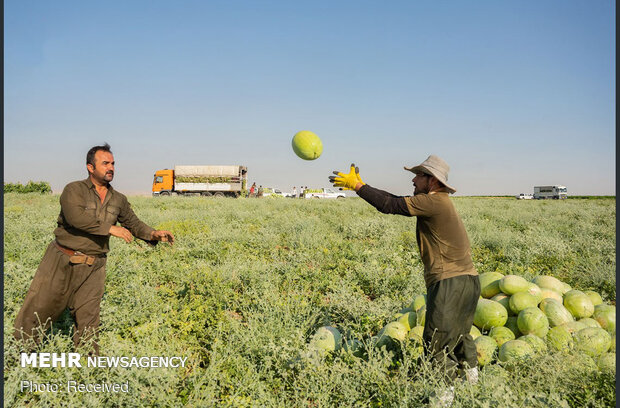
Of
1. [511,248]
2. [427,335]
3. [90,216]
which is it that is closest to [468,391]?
[427,335]

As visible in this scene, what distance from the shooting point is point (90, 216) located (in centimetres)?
404

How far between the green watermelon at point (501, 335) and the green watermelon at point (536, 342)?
15 cm

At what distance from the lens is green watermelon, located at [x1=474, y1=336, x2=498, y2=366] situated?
12.6 feet

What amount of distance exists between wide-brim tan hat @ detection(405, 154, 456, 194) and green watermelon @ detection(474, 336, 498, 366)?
5.21 ft

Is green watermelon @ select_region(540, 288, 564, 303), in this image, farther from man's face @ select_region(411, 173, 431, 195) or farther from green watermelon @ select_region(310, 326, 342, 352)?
green watermelon @ select_region(310, 326, 342, 352)

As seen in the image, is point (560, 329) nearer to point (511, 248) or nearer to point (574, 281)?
point (574, 281)

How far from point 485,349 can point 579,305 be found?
1422 mm

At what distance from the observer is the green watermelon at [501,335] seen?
4.05 metres

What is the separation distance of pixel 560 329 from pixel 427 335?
5.07 feet

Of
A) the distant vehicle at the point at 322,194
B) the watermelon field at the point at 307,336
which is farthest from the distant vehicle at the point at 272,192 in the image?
the watermelon field at the point at 307,336

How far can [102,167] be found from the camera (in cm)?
420

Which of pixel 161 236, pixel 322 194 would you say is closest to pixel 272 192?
pixel 322 194

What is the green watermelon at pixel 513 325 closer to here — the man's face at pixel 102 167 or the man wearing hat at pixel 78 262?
the man wearing hat at pixel 78 262

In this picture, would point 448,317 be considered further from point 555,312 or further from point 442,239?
point 555,312
